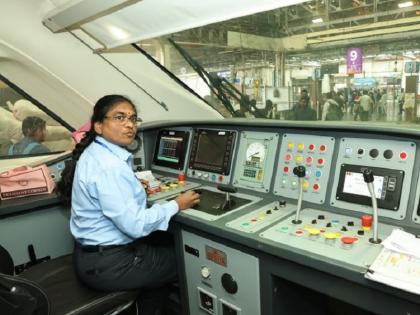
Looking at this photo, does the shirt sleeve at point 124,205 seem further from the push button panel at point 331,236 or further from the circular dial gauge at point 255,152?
the circular dial gauge at point 255,152

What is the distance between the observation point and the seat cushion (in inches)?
53.0

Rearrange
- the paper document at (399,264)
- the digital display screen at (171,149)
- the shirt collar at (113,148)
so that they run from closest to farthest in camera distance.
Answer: the paper document at (399,264) → the shirt collar at (113,148) → the digital display screen at (171,149)

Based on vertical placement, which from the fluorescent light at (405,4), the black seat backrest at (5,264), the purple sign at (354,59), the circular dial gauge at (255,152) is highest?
the fluorescent light at (405,4)

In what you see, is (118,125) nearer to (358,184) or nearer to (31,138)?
(358,184)

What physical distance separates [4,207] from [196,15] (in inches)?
59.7

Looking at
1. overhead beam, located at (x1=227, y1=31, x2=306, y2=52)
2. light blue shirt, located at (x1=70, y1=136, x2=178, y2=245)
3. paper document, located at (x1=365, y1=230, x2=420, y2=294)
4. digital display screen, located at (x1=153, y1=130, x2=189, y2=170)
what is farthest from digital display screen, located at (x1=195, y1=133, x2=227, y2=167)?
overhead beam, located at (x1=227, y1=31, x2=306, y2=52)

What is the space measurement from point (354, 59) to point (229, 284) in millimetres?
4170

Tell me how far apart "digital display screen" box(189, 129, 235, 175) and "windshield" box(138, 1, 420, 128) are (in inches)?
52.4

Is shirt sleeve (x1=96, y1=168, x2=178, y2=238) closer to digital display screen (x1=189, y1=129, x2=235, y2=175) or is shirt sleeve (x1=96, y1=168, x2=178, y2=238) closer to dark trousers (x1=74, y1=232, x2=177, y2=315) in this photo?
dark trousers (x1=74, y1=232, x2=177, y2=315)

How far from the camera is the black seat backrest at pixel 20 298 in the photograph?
3.31ft

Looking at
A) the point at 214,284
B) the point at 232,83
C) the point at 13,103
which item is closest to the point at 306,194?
the point at 214,284

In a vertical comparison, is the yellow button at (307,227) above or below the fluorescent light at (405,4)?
below

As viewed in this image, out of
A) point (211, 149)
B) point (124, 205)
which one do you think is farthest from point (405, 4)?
point (124, 205)

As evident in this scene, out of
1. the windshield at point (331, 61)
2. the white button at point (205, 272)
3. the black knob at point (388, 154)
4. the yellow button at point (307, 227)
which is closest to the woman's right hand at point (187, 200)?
the white button at point (205, 272)
